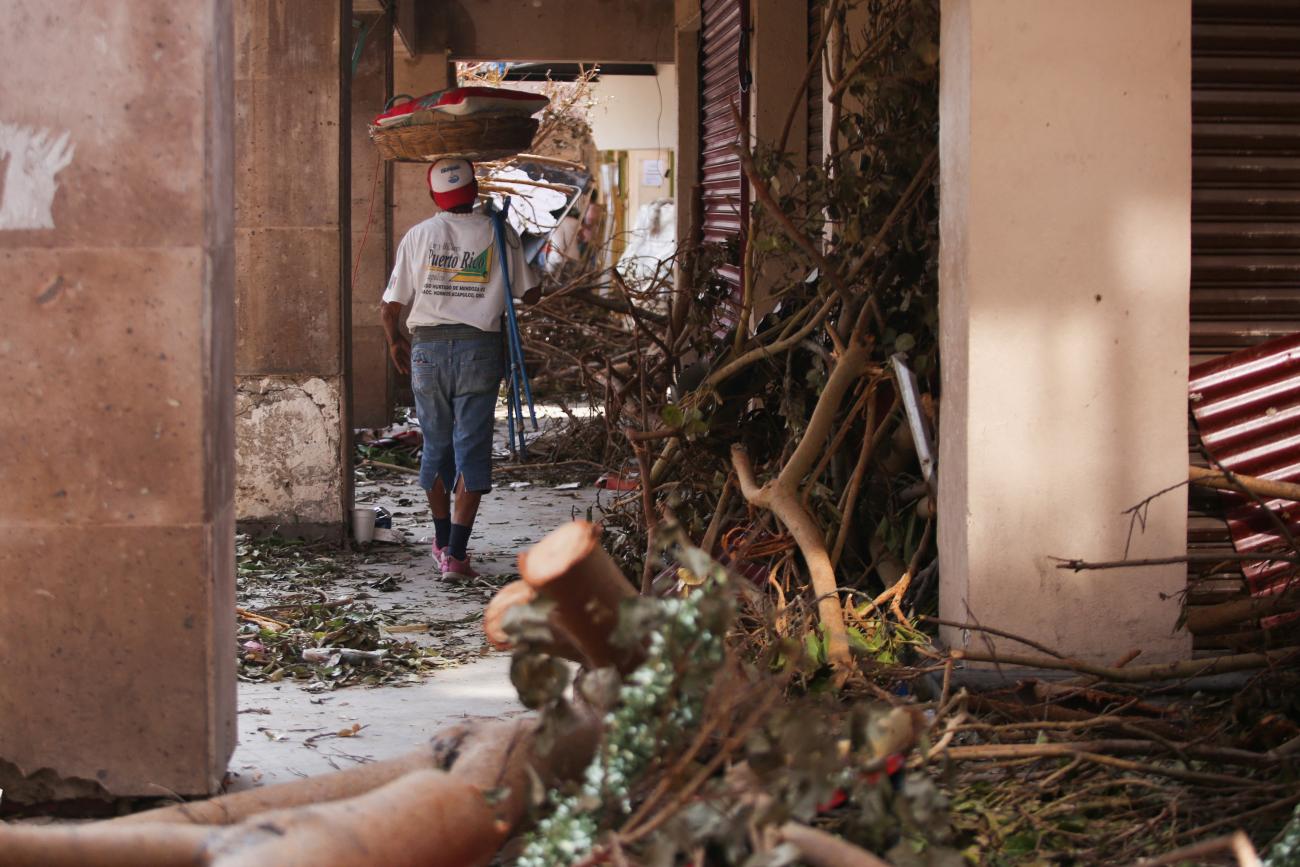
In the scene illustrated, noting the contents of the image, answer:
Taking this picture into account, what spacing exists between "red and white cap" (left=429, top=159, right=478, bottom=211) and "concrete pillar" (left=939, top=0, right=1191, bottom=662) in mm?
3471

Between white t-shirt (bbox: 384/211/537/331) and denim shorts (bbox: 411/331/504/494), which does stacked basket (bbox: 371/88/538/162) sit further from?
denim shorts (bbox: 411/331/504/494)

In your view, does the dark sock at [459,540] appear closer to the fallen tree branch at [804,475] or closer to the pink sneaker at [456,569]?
the pink sneaker at [456,569]

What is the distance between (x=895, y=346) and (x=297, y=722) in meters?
2.52

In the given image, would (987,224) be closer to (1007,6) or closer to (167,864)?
(1007,6)

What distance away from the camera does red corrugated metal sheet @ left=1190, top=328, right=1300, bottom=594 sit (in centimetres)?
495

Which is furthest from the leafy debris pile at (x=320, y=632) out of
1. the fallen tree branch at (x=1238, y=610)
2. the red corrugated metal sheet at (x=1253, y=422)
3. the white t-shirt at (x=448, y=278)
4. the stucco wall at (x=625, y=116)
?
the stucco wall at (x=625, y=116)

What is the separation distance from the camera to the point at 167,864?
3119 mm

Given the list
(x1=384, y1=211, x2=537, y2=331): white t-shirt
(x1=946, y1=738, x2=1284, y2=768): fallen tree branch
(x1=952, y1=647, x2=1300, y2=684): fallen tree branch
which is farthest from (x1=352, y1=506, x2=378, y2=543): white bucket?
(x1=946, y1=738, x2=1284, y2=768): fallen tree branch

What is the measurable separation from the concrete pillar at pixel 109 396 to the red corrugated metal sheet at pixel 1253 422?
323 cm

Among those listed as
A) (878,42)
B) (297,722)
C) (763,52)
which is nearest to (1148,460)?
(878,42)

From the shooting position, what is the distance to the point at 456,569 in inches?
292

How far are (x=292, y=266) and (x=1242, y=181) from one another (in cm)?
529

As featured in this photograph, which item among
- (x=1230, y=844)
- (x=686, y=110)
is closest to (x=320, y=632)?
(x=1230, y=844)

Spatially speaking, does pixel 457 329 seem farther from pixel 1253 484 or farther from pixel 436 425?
pixel 1253 484
